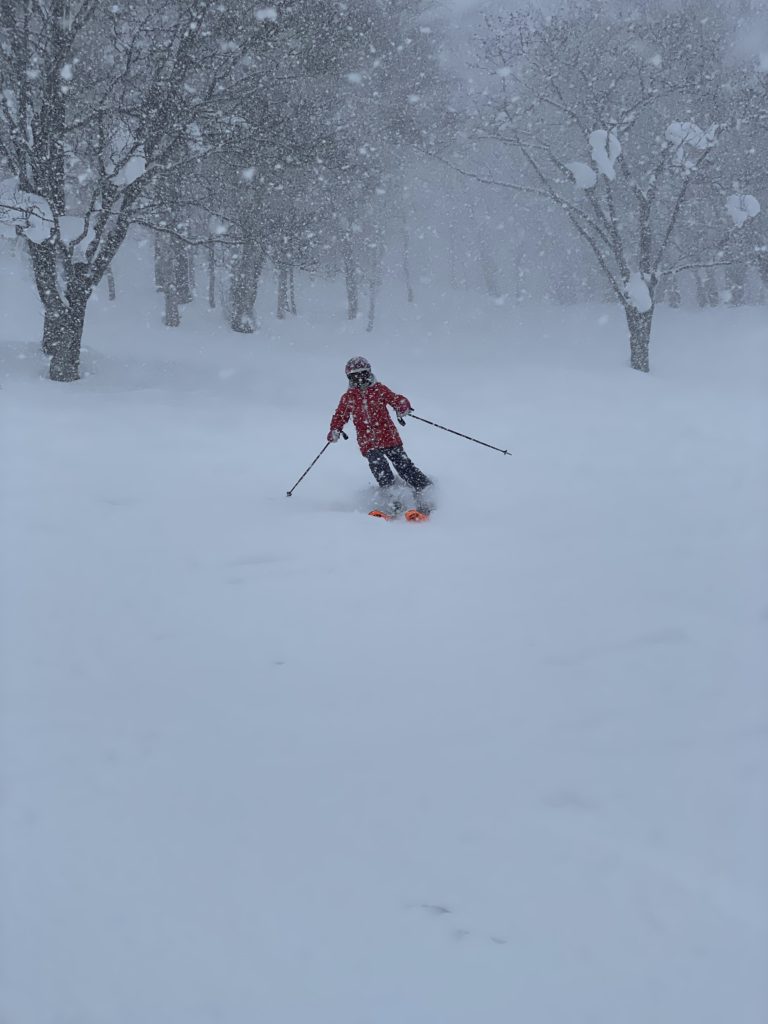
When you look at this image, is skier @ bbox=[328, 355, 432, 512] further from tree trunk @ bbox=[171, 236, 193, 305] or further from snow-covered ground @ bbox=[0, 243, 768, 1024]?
tree trunk @ bbox=[171, 236, 193, 305]

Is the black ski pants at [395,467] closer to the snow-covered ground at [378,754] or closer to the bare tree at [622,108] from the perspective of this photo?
the snow-covered ground at [378,754]

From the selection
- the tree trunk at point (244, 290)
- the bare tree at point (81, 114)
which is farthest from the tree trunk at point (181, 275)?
the bare tree at point (81, 114)

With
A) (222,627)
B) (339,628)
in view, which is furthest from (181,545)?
(339,628)

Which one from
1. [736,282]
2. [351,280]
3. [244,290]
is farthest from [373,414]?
[736,282]

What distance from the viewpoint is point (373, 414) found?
7.46 m

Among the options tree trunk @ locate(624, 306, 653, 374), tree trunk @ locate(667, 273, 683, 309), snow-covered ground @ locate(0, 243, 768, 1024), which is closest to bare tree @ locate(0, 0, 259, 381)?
snow-covered ground @ locate(0, 243, 768, 1024)

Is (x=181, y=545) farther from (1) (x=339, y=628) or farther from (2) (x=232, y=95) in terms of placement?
(2) (x=232, y=95)

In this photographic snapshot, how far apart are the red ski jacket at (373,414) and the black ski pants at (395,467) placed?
0.07 meters

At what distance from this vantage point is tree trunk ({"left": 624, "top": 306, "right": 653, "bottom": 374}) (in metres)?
16.5

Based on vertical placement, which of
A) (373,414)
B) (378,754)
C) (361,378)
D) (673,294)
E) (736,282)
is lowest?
(378,754)

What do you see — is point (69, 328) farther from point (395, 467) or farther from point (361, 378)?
point (395, 467)

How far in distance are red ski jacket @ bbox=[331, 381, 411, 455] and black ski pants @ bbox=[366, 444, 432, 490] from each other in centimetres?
7

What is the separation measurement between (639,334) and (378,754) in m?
16.3

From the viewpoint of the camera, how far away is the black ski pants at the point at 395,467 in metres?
7.45
